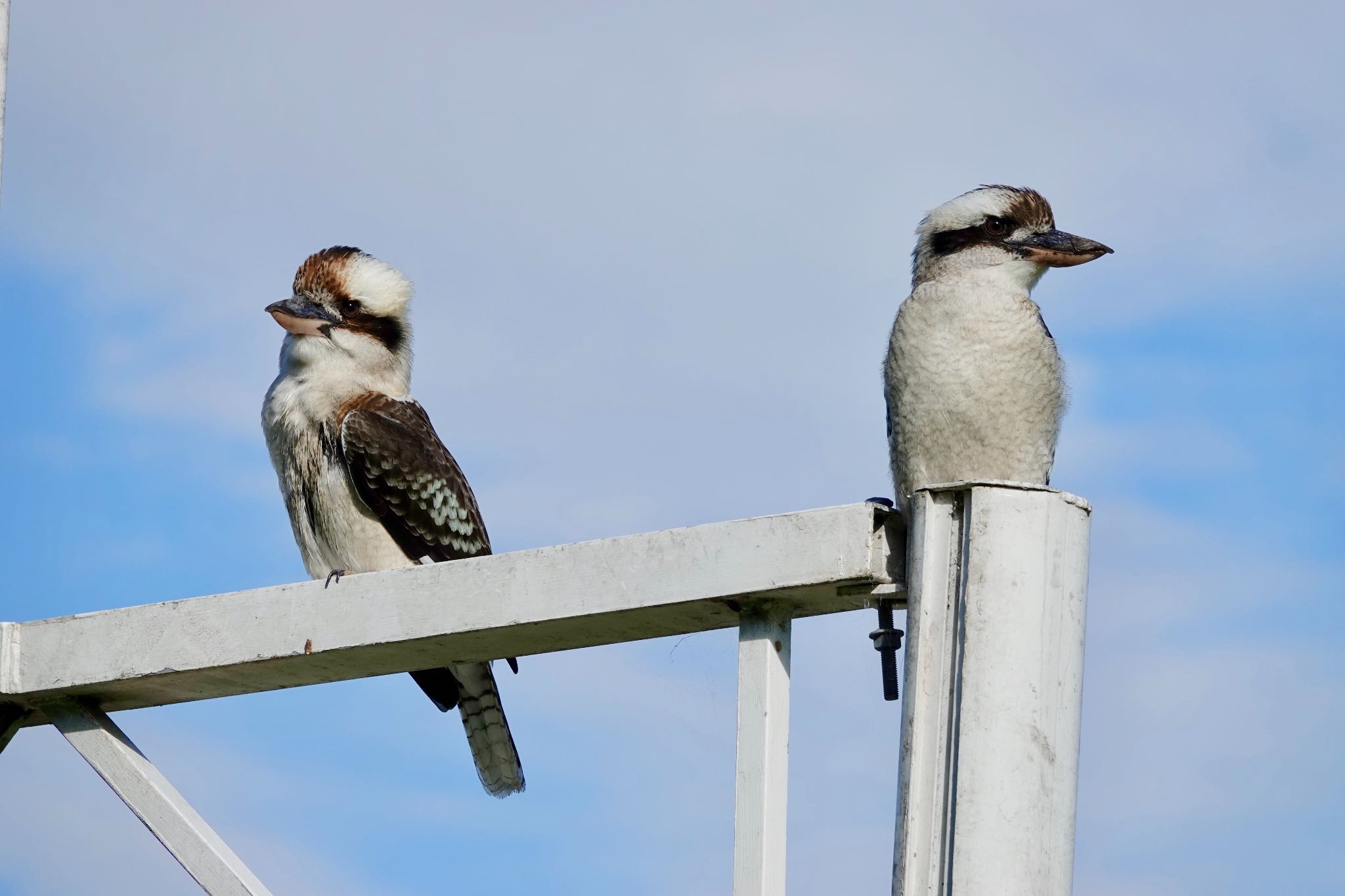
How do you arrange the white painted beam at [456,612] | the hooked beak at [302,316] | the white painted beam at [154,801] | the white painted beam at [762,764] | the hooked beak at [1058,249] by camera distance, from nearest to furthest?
the white painted beam at [762,764]
the white painted beam at [456,612]
the white painted beam at [154,801]
the hooked beak at [1058,249]
the hooked beak at [302,316]

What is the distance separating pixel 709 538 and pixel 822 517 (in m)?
0.17

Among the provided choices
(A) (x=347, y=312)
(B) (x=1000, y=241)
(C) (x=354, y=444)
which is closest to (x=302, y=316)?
(A) (x=347, y=312)

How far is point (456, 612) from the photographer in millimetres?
2521

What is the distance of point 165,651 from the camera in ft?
9.05

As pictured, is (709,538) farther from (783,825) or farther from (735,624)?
(783,825)

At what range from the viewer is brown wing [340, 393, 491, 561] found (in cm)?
522

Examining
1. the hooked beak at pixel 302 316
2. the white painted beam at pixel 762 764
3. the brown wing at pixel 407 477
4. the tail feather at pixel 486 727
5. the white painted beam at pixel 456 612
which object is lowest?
the white painted beam at pixel 762 764

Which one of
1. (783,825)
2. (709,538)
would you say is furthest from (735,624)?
(783,825)

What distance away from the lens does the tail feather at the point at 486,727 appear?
15.4 feet

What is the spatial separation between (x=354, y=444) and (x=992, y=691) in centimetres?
345

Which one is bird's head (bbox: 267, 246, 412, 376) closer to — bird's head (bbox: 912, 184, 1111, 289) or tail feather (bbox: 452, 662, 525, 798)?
tail feather (bbox: 452, 662, 525, 798)

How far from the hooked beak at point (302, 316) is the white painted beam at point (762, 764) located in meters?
3.45

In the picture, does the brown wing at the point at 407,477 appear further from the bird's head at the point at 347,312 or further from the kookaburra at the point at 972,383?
the kookaburra at the point at 972,383

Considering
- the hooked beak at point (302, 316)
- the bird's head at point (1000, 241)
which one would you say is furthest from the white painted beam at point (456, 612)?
the hooked beak at point (302, 316)
